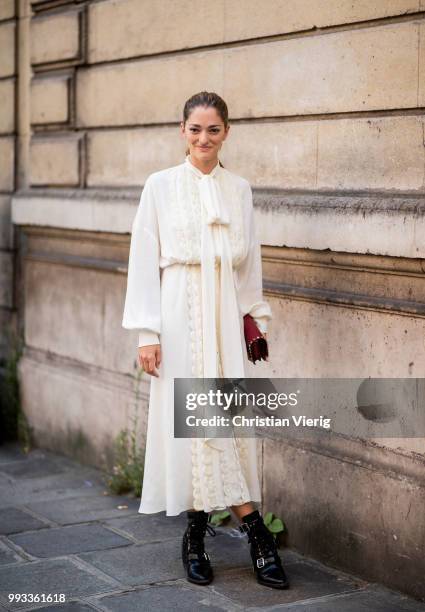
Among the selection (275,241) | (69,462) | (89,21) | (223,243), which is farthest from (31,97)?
(223,243)

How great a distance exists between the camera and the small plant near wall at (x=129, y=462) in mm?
6434

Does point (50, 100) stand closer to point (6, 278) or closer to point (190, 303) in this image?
point (6, 278)

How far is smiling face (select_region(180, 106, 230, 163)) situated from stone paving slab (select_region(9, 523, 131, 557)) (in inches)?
79.3

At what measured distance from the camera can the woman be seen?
4.75m

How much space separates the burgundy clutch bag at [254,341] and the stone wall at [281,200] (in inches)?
19.3

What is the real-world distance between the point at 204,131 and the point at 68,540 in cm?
222

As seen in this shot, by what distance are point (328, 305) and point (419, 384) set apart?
0.69 meters

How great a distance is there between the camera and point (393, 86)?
16.3 ft

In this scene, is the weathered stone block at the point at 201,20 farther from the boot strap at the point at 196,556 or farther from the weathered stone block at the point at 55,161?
the boot strap at the point at 196,556

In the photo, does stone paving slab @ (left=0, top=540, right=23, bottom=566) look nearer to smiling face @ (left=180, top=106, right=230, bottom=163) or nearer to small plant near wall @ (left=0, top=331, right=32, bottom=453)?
smiling face @ (left=180, top=106, right=230, bottom=163)

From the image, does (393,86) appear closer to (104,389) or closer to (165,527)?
(165,527)

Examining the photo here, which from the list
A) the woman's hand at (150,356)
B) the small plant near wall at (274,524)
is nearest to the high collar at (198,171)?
the woman's hand at (150,356)

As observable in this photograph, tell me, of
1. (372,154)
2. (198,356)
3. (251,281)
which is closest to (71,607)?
(198,356)

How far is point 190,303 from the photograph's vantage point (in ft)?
15.8
